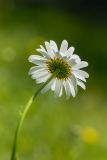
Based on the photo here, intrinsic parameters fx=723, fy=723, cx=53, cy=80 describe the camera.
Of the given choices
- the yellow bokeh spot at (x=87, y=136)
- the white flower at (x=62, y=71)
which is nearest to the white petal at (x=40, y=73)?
the white flower at (x=62, y=71)

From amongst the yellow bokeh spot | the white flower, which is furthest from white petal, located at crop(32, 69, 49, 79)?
the yellow bokeh spot

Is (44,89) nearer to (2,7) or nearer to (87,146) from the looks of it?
(87,146)

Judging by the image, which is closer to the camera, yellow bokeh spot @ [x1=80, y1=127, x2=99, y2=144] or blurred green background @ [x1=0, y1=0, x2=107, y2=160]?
blurred green background @ [x1=0, y1=0, x2=107, y2=160]

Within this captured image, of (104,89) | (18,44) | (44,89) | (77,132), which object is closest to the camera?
(44,89)

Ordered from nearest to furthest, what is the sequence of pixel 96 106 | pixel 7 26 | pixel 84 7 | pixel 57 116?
pixel 57 116 < pixel 96 106 < pixel 7 26 < pixel 84 7

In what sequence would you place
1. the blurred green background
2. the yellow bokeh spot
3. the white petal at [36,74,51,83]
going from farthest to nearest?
1. the yellow bokeh spot
2. the blurred green background
3. the white petal at [36,74,51,83]

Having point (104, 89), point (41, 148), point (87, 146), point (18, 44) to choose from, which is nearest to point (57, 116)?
point (87, 146)

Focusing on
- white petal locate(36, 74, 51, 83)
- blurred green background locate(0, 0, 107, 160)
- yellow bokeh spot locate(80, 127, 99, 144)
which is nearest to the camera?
white petal locate(36, 74, 51, 83)

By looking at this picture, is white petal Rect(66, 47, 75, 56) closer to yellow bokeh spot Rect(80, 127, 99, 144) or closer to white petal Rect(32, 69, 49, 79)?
white petal Rect(32, 69, 49, 79)
